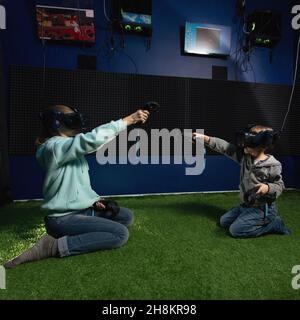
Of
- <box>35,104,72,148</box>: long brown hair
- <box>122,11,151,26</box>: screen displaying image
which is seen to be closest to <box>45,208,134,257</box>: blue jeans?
<box>35,104,72,148</box>: long brown hair

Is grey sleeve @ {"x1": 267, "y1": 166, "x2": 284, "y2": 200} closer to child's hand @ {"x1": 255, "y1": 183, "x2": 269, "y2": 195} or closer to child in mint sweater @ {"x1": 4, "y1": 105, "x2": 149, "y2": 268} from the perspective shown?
child's hand @ {"x1": 255, "y1": 183, "x2": 269, "y2": 195}

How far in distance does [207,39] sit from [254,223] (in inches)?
95.4

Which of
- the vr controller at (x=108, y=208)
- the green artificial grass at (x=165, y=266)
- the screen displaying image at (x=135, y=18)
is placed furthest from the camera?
the screen displaying image at (x=135, y=18)

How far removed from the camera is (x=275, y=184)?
6.19ft

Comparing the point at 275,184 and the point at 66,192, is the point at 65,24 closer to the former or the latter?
the point at 66,192

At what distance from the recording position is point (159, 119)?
3270mm

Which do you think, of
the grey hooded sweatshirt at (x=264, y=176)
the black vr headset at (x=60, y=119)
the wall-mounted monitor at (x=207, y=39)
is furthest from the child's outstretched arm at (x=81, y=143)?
the wall-mounted monitor at (x=207, y=39)

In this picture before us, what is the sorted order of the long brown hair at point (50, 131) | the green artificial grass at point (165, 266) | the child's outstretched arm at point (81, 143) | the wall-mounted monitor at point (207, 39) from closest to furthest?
the green artificial grass at point (165, 266), the child's outstretched arm at point (81, 143), the long brown hair at point (50, 131), the wall-mounted monitor at point (207, 39)

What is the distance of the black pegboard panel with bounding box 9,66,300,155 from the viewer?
2910 mm

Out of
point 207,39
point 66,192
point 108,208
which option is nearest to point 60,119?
point 66,192

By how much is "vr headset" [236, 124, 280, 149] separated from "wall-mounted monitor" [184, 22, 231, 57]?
1.79 m

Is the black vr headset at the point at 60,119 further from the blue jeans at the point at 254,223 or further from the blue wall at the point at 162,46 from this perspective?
the blue wall at the point at 162,46

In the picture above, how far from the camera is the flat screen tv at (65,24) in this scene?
2896 millimetres

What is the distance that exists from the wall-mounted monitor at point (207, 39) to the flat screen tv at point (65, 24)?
1.15m
